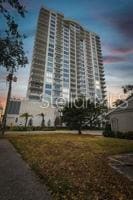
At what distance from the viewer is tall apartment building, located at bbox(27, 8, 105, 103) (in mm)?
93312

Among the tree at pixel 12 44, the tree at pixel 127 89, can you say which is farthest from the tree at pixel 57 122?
the tree at pixel 12 44

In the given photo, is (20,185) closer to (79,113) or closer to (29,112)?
(79,113)

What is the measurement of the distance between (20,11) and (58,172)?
6027 millimetres

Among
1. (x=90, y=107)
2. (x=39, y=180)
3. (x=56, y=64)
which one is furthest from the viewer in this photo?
(x=56, y=64)

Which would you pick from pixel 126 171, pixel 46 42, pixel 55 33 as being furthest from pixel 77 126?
pixel 55 33

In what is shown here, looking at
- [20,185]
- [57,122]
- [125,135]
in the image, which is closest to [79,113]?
[125,135]

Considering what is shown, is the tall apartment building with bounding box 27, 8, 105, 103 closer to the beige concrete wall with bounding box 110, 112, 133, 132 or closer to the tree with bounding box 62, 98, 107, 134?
the tree with bounding box 62, 98, 107, 134

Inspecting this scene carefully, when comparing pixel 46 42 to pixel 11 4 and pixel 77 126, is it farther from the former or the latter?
pixel 11 4

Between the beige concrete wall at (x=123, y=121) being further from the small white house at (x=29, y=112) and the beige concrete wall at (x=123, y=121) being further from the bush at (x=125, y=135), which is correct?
the small white house at (x=29, y=112)

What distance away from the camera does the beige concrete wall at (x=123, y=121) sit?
2044cm

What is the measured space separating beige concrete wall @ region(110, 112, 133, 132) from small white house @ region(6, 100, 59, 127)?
32.2 m

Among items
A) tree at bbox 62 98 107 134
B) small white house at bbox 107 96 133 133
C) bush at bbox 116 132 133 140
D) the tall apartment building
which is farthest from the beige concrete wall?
the tall apartment building

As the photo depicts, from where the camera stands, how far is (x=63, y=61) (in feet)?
349

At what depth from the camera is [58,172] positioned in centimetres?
591
